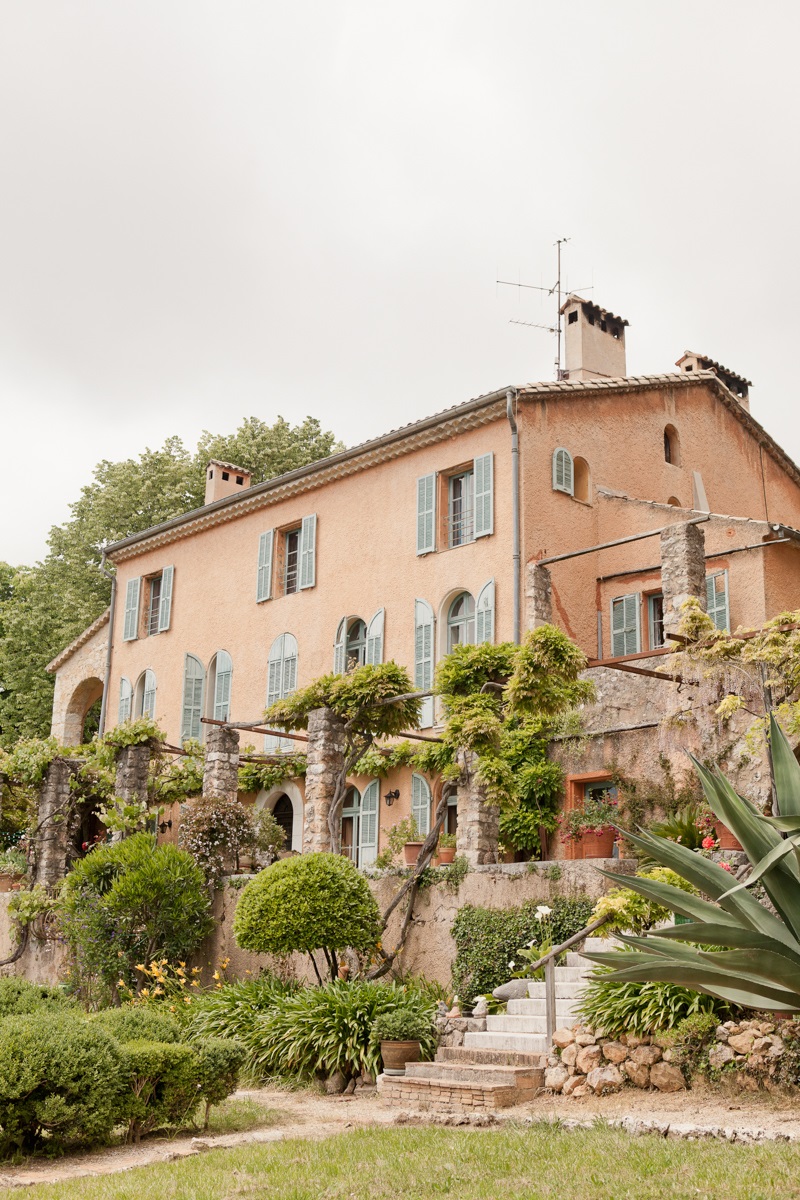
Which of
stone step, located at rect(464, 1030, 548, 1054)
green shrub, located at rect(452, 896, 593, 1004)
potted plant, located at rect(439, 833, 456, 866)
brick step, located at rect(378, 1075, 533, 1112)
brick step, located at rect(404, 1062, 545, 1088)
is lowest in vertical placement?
brick step, located at rect(378, 1075, 533, 1112)

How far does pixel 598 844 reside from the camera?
14.7 metres

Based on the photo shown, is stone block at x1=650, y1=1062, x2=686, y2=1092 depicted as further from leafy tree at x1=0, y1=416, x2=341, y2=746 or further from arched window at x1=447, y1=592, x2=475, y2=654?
leafy tree at x1=0, y1=416, x2=341, y2=746

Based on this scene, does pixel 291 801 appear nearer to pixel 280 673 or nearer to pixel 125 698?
pixel 280 673

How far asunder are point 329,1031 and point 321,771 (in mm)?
4874

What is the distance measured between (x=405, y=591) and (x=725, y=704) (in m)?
7.91

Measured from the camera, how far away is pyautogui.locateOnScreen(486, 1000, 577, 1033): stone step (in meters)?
10.5

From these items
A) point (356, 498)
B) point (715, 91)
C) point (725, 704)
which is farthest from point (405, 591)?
point (715, 91)

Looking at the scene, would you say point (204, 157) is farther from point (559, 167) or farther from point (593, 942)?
point (593, 942)

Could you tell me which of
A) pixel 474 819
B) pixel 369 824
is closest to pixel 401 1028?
pixel 474 819

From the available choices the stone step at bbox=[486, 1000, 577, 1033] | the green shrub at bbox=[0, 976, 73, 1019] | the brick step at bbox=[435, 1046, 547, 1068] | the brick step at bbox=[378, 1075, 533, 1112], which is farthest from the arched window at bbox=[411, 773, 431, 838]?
the brick step at bbox=[378, 1075, 533, 1112]

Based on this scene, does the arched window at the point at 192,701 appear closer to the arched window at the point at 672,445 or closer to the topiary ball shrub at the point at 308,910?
the arched window at the point at 672,445

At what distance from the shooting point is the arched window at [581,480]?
19.3m

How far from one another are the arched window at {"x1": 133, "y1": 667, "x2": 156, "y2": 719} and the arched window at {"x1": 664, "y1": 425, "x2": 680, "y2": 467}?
11.3 metres

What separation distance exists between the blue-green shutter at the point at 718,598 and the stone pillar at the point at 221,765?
7.51 m
